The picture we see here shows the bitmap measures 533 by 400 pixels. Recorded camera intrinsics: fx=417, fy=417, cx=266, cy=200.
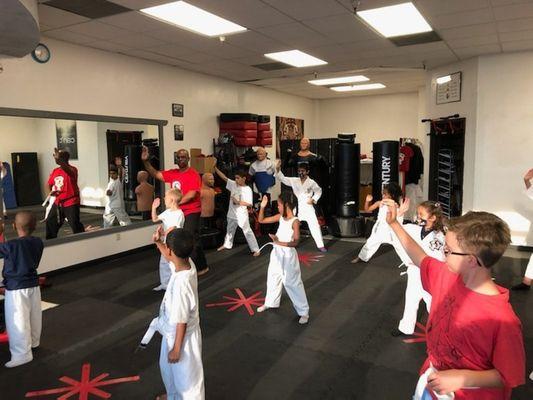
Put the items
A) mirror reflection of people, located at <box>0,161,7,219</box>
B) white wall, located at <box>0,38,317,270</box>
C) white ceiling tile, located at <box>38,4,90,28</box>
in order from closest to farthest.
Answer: white ceiling tile, located at <box>38,4,90,28</box> → mirror reflection of people, located at <box>0,161,7,219</box> → white wall, located at <box>0,38,317,270</box>

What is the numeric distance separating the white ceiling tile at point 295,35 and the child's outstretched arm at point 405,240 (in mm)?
3462

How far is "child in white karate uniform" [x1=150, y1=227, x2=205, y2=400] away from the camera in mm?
2027

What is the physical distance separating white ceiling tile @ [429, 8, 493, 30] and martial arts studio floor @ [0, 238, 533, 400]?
2890mm

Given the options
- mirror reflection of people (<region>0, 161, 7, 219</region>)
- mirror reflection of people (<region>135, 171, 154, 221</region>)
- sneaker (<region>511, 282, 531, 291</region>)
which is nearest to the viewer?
sneaker (<region>511, 282, 531, 291</region>)

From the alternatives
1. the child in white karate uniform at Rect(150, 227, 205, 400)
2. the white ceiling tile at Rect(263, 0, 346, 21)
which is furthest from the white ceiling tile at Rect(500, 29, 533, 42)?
the child in white karate uniform at Rect(150, 227, 205, 400)

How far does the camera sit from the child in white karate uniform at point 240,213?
19.9 feet

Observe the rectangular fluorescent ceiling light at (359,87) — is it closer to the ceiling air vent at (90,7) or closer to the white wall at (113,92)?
the white wall at (113,92)

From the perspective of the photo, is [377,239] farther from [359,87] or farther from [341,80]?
[359,87]

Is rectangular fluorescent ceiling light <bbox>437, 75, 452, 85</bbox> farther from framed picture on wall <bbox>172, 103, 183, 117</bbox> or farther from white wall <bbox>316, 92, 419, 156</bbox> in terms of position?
framed picture on wall <bbox>172, 103, 183, 117</bbox>

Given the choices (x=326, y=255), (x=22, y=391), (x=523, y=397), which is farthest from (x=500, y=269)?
(x=22, y=391)

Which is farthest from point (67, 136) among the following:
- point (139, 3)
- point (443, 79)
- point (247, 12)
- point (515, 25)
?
point (443, 79)

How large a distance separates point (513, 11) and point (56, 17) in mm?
4624

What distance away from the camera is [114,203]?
5.98 meters

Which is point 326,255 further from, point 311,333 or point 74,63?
point 74,63
